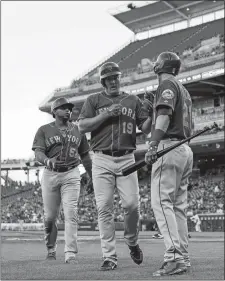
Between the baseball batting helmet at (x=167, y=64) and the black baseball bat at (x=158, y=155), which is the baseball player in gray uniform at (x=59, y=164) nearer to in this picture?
the black baseball bat at (x=158, y=155)

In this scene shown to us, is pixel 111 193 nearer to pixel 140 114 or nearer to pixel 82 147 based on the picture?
pixel 140 114

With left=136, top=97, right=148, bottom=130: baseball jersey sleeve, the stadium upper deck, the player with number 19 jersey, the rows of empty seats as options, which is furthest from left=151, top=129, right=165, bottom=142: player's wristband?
the rows of empty seats

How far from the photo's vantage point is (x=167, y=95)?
544cm

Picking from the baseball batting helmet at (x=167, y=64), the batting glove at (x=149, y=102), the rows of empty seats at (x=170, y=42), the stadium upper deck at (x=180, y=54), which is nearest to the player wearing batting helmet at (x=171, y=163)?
the baseball batting helmet at (x=167, y=64)

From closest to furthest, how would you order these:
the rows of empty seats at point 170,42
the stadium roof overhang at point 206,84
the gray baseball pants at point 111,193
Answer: the gray baseball pants at point 111,193, the stadium roof overhang at point 206,84, the rows of empty seats at point 170,42

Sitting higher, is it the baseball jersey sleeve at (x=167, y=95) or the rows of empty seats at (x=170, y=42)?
the rows of empty seats at (x=170, y=42)

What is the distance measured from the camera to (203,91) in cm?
4684

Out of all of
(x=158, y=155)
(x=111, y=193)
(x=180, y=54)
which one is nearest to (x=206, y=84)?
(x=180, y=54)

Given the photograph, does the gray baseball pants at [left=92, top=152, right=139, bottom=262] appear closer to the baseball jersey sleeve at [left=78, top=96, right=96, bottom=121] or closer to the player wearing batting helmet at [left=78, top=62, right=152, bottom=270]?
the player wearing batting helmet at [left=78, top=62, right=152, bottom=270]

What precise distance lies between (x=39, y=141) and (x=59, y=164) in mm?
447

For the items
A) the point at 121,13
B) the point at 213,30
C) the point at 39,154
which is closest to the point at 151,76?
the point at 213,30

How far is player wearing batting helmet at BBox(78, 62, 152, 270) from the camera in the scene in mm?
6102

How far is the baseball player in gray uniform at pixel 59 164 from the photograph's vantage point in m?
7.72

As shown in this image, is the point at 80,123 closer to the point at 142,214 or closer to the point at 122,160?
the point at 122,160
